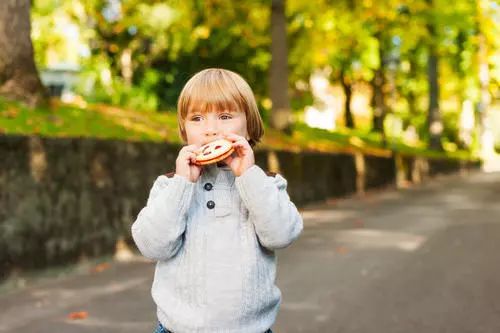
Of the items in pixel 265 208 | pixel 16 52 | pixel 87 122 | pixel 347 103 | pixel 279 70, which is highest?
pixel 347 103

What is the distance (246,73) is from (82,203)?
16.9 metres

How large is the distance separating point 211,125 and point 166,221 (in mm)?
342

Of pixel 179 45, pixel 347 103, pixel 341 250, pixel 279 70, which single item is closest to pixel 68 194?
pixel 341 250

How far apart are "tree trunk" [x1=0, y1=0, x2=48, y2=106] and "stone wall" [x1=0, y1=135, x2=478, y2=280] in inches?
74.4

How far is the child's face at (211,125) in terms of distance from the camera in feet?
8.87

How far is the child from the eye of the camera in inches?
104

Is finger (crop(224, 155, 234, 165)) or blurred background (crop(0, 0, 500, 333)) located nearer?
finger (crop(224, 155, 234, 165))

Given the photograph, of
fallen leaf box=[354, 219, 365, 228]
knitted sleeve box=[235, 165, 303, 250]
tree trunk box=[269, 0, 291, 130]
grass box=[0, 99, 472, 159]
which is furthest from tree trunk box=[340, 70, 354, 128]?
knitted sleeve box=[235, 165, 303, 250]

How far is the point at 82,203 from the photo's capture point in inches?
355

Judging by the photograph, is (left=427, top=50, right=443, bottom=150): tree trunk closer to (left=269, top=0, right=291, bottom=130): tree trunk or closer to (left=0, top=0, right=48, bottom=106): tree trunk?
(left=269, top=0, right=291, bottom=130): tree trunk

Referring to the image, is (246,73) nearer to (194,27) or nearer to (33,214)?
(194,27)

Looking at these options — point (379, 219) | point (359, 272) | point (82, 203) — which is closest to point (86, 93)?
point (379, 219)

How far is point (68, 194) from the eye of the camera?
878 centimetres

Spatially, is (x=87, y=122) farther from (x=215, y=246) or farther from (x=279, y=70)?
(x=215, y=246)
